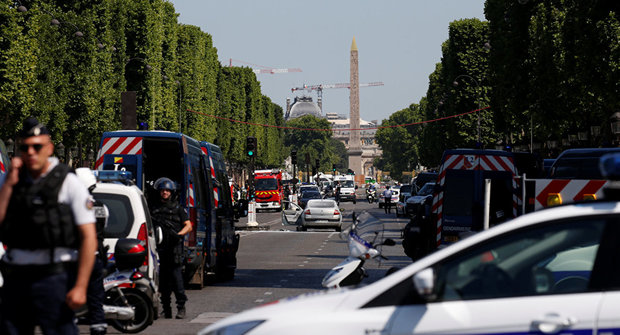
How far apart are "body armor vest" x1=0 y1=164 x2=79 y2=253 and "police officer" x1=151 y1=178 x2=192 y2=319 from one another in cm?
706

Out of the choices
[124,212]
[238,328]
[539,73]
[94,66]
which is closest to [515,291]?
[238,328]

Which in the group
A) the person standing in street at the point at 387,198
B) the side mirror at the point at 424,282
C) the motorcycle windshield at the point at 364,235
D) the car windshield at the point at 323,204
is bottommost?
the person standing in street at the point at 387,198

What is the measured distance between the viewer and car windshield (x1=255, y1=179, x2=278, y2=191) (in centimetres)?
7212

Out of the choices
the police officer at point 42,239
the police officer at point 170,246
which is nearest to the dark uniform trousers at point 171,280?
the police officer at point 170,246

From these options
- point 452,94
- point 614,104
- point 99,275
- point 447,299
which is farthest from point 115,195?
point 452,94

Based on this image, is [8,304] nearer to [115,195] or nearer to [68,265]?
[68,265]

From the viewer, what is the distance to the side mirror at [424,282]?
5.60m

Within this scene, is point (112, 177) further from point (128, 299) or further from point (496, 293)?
point (496, 293)

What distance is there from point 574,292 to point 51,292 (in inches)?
112

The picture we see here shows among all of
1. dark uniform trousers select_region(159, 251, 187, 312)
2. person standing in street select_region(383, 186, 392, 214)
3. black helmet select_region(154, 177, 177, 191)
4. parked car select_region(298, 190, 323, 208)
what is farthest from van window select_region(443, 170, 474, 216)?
person standing in street select_region(383, 186, 392, 214)

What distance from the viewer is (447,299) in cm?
588

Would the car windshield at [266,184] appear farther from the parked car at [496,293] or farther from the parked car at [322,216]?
the parked car at [496,293]

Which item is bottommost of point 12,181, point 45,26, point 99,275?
point 99,275

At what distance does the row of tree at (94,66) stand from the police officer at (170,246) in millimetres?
27394
